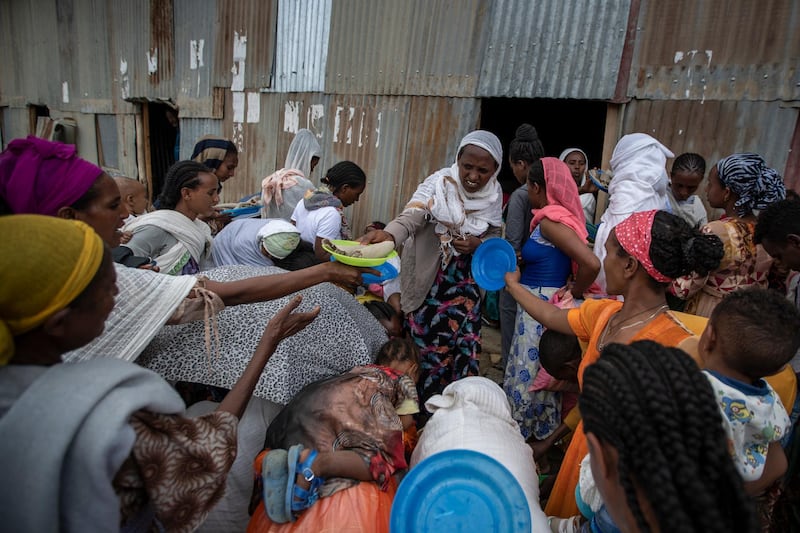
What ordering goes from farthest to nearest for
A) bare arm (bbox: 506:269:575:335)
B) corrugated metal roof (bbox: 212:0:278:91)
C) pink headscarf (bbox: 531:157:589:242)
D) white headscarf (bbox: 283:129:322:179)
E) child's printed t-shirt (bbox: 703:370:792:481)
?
corrugated metal roof (bbox: 212:0:278:91), white headscarf (bbox: 283:129:322:179), pink headscarf (bbox: 531:157:589:242), bare arm (bbox: 506:269:575:335), child's printed t-shirt (bbox: 703:370:792:481)

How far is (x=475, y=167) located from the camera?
124 inches

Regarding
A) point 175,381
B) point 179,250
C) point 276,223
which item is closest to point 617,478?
point 175,381

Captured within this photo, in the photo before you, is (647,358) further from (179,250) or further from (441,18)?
(441,18)

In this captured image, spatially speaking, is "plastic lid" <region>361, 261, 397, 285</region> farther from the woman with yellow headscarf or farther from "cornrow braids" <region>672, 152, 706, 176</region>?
"cornrow braids" <region>672, 152, 706, 176</region>

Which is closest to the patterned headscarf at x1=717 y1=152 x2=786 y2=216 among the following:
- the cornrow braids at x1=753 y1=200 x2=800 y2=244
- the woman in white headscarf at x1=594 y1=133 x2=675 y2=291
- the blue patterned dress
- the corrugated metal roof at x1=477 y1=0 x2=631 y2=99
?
the cornrow braids at x1=753 y1=200 x2=800 y2=244

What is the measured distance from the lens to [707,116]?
4.04m

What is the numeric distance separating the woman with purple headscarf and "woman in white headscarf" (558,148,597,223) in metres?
2.15

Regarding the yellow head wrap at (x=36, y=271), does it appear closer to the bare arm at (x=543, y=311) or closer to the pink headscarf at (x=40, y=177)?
the pink headscarf at (x=40, y=177)

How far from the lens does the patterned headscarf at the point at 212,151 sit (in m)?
4.40

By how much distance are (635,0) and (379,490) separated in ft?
15.2

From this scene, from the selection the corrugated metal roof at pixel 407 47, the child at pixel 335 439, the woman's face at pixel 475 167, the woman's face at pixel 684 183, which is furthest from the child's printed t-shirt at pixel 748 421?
the corrugated metal roof at pixel 407 47

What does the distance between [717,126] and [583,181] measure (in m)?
1.35

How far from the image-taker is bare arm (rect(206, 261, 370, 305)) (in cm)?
197

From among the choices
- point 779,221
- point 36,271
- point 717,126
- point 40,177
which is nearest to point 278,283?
point 40,177
